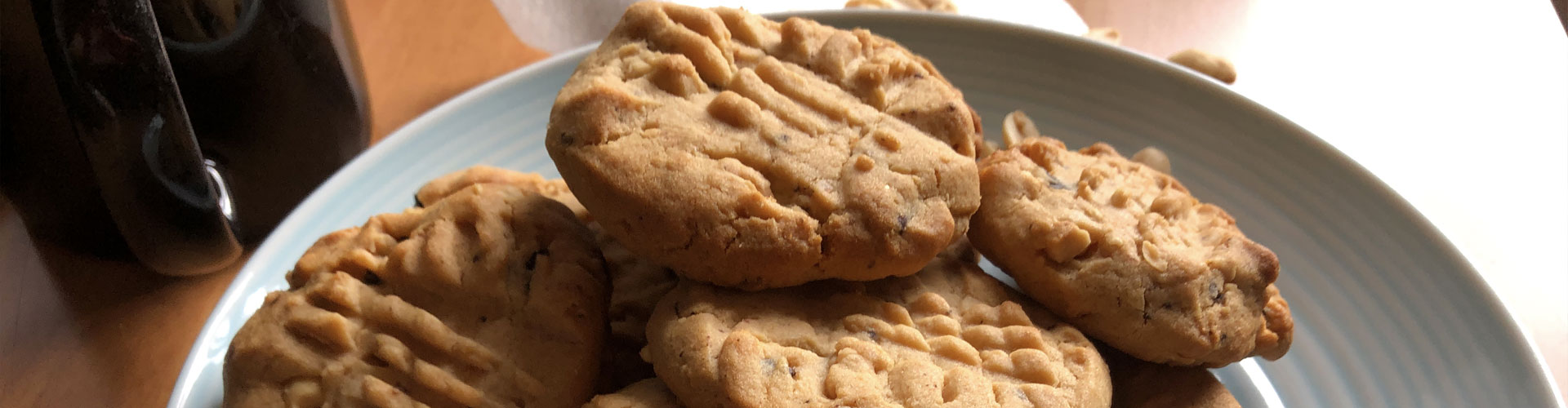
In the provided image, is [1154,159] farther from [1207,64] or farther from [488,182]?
[488,182]

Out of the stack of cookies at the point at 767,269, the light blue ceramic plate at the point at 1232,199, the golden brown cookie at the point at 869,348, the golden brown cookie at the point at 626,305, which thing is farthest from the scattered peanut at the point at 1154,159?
the golden brown cookie at the point at 626,305

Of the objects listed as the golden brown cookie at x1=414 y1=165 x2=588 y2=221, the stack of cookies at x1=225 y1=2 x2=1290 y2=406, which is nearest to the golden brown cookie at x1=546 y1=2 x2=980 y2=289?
the stack of cookies at x1=225 y1=2 x2=1290 y2=406

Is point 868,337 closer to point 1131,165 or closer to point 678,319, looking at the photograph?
point 678,319

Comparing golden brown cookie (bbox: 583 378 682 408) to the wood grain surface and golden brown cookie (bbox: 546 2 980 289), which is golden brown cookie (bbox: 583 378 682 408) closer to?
golden brown cookie (bbox: 546 2 980 289)

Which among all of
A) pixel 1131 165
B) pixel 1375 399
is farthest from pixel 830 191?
pixel 1375 399

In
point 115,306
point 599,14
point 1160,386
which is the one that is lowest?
point 115,306

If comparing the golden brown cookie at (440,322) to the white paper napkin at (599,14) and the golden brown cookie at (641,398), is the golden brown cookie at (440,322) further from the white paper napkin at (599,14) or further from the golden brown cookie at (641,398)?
the white paper napkin at (599,14)

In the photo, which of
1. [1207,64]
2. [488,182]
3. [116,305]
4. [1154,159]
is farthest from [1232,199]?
[116,305]
